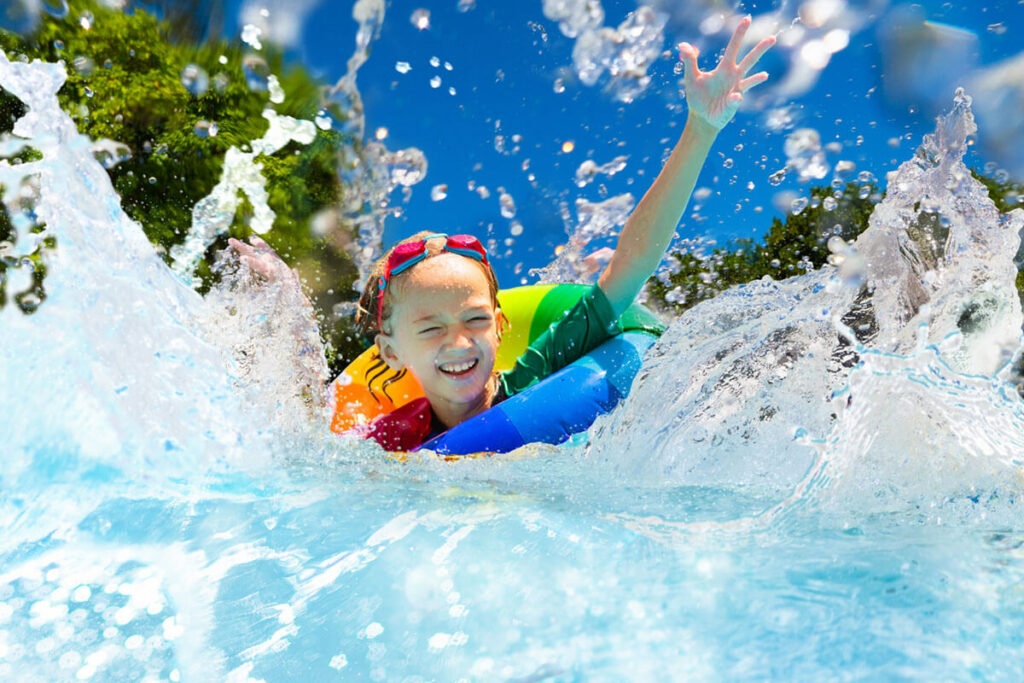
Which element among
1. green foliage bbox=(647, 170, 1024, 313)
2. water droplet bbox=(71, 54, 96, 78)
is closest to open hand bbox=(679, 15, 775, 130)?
green foliage bbox=(647, 170, 1024, 313)

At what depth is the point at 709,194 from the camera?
389cm

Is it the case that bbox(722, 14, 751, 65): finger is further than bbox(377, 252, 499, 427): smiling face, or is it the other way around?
bbox(377, 252, 499, 427): smiling face

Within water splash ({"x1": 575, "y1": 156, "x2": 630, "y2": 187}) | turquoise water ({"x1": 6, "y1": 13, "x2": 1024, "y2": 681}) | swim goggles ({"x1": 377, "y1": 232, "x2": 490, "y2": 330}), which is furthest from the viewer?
water splash ({"x1": 575, "y1": 156, "x2": 630, "y2": 187})

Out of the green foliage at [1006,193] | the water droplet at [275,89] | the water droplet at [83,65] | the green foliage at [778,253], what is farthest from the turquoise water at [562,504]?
the water droplet at [83,65]

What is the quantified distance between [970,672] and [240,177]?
10172 millimetres

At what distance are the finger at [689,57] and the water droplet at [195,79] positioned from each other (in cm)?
799

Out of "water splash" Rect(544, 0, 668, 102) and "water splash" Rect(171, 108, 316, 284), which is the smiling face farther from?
"water splash" Rect(171, 108, 316, 284)

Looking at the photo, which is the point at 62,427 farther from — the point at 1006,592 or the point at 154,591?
the point at 1006,592

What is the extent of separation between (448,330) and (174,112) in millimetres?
7535

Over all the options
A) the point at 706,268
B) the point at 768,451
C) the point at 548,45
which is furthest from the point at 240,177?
the point at 768,451

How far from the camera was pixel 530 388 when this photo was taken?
2.57m

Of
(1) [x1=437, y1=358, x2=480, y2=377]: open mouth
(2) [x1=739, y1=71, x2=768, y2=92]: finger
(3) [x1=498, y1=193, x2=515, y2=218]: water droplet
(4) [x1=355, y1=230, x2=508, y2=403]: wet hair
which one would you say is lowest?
(1) [x1=437, y1=358, x2=480, y2=377]: open mouth

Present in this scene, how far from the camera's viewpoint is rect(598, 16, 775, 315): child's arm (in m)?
2.49

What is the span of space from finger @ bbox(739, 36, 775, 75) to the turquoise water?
0.63 m
